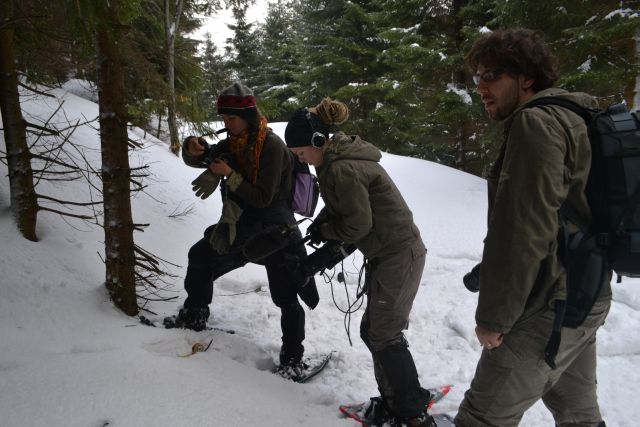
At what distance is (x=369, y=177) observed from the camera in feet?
8.22

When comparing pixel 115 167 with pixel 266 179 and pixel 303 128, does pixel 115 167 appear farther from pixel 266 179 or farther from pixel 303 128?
pixel 303 128

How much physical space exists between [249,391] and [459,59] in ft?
35.8

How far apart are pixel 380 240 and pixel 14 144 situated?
3383 mm

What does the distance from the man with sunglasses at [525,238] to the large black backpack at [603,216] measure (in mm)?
40

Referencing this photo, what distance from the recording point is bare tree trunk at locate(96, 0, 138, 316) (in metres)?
3.05

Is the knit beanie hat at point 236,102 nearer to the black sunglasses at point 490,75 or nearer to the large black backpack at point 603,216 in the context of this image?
the black sunglasses at point 490,75

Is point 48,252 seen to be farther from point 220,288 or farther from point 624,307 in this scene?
point 624,307

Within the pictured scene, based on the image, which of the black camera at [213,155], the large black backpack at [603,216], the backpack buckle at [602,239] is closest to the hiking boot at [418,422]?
the large black backpack at [603,216]

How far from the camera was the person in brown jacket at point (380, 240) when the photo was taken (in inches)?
100.0

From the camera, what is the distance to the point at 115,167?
3.20m

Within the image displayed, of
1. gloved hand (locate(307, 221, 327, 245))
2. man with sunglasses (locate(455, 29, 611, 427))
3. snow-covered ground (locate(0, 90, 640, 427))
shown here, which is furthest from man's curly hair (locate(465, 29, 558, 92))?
snow-covered ground (locate(0, 90, 640, 427))

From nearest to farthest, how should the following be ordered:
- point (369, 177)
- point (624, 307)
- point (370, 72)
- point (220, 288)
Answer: point (369, 177) < point (624, 307) < point (220, 288) < point (370, 72)

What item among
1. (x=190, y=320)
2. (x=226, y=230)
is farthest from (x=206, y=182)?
(x=190, y=320)

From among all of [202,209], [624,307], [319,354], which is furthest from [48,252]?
[624,307]
